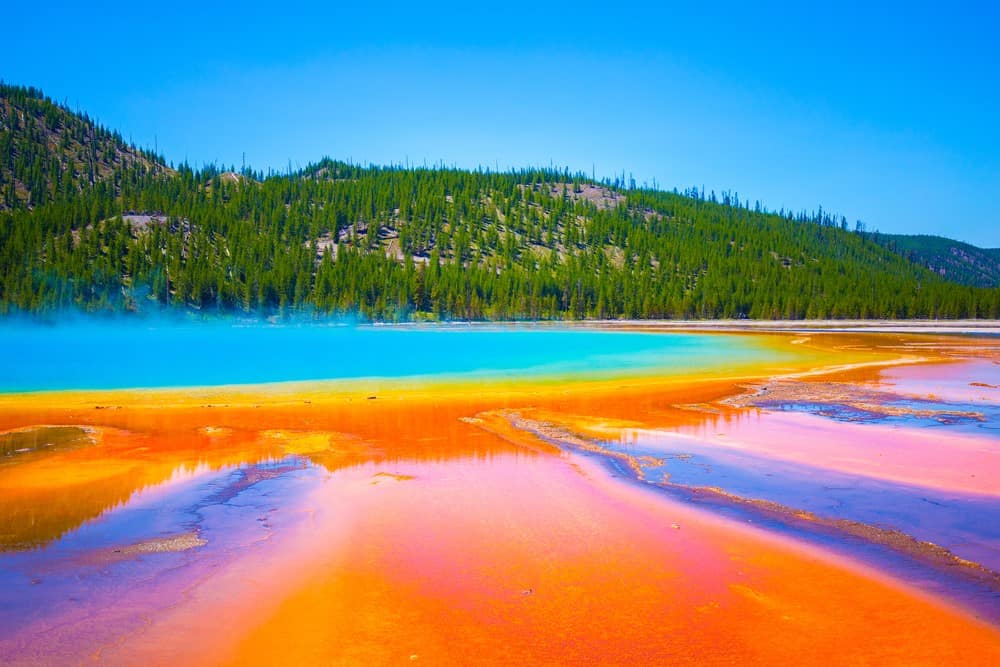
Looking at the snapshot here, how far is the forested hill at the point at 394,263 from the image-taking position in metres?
126

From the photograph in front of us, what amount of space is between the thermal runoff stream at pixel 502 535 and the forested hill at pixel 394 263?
112m

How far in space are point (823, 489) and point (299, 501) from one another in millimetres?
7602

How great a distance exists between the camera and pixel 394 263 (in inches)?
5822

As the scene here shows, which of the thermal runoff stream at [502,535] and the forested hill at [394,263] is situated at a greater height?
the forested hill at [394,263]

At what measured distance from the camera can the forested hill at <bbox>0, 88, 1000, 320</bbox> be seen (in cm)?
12575

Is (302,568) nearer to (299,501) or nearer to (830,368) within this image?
(299,501)

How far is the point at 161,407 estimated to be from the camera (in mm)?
19578

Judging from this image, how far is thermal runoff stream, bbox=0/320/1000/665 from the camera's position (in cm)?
567

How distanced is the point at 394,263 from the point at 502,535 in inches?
5605

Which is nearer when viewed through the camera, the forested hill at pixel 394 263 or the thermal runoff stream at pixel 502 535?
the thermal runoff stream at pixel 502 535

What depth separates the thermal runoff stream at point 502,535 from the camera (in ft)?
18.6

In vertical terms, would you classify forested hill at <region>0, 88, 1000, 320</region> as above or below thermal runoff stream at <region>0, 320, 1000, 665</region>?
above

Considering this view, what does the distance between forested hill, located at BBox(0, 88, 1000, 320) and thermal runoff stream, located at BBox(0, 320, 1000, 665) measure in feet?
367

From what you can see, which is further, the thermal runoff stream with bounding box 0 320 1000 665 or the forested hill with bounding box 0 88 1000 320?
the forested hill with bounding box 0 88 1000 320
